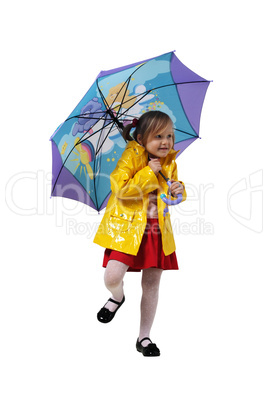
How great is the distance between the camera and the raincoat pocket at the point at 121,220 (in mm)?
3650

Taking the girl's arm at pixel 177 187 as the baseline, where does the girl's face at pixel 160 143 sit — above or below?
above

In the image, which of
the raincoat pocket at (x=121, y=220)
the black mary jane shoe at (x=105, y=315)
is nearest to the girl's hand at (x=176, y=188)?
the raincoat pocket at (x=121, y=220)

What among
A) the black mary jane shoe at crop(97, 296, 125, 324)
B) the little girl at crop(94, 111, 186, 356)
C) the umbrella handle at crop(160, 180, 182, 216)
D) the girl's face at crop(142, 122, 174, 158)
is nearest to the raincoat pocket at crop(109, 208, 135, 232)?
the little girl at crop(94, 111, 186, 356)

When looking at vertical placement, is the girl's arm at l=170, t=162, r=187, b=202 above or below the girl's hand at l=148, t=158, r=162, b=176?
below

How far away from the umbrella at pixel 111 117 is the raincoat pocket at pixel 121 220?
439 millimetres

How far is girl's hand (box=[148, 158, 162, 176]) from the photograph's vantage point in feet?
11.9

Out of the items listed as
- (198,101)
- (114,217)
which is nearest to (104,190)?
(114,217)

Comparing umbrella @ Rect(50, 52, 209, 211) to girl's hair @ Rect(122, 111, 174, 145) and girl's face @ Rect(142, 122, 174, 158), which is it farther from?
girl's face @ Rect(142, 122, 174, 158)

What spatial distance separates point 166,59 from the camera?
12.2 ft

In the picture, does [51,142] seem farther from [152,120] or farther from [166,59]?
[166,59]

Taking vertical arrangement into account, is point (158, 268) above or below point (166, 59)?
below

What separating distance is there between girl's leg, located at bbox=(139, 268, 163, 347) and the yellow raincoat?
25cm

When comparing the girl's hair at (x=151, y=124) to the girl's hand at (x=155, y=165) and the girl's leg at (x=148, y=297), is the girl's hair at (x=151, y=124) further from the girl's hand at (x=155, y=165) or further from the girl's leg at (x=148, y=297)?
the girl's leg at (x=148, y=297)

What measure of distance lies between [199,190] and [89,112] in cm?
117
